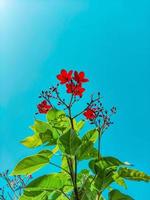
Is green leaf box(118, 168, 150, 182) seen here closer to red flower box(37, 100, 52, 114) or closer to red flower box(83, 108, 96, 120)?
red flower box(83, 108, 96, 120)

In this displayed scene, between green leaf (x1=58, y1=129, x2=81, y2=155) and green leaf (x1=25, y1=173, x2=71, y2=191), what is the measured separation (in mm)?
194

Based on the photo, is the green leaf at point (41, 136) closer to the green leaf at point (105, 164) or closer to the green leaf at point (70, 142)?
the green leaf at point (70, 142)

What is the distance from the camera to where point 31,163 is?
2393 mm

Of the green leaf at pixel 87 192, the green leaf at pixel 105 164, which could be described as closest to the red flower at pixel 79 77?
the green leaf at pixel 105 164

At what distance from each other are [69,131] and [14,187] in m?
3.46

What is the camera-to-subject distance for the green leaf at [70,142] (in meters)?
2.23

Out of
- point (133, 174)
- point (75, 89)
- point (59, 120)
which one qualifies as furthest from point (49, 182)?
point (75, 89)

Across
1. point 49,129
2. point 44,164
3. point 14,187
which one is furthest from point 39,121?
point 14,187

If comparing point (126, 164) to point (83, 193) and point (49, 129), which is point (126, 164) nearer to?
point (83, 193)

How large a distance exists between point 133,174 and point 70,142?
0.48 m

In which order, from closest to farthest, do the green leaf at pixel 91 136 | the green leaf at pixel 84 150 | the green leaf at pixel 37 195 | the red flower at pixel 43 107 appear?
1. the green leaf at pixel 84 150
2. the green leaf at pixel 37 195
3. the green leaf at pixel 91 136
4. the red flower at pixel 43 107

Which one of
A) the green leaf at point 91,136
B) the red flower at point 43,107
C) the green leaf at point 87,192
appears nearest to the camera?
the green leaf at point 87,192

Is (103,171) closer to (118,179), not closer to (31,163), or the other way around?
(118,179)

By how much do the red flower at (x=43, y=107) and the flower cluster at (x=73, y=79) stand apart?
0.72ft
